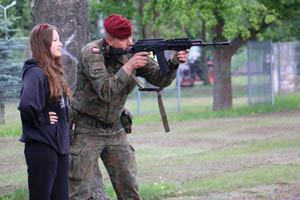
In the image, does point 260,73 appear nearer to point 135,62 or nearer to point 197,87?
point 197,87

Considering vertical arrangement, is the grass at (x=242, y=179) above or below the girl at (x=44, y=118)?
below

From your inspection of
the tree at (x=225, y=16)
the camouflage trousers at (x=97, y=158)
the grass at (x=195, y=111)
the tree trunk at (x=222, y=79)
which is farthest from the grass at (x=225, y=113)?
the camouflage trousers at (x=97, y=158)

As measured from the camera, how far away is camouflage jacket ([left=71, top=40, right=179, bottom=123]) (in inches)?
191

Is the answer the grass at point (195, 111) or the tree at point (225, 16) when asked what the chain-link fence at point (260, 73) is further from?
the tree at point (225, 16)

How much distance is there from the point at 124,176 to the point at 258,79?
616 inches

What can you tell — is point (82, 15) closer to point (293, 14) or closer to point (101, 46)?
point (101, 46)

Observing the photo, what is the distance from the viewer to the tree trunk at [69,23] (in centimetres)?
629

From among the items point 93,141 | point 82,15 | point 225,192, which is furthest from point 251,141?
point 93,141

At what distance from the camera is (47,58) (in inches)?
173

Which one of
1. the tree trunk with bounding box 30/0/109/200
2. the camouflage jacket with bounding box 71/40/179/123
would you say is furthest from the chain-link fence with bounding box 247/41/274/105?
the camouflage jacket with bounding box 71/40/179/123

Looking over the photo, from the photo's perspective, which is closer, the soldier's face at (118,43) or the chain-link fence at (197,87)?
the soldier's face at (118,43)

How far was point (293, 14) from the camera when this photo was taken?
17.7 meters

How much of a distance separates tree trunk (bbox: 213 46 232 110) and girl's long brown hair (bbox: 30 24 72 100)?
1474cm

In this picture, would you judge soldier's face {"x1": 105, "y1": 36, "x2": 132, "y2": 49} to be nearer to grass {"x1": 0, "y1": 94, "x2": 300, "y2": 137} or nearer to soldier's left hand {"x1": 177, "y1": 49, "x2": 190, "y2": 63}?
soldier's left hand {"x1": 177, "y1": 49, "x2": 190, "y2": 63}
